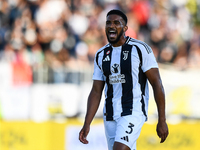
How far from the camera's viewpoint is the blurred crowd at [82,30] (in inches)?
389

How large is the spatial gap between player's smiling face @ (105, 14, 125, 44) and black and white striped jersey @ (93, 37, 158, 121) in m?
0.16

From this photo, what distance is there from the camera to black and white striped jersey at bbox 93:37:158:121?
440cm

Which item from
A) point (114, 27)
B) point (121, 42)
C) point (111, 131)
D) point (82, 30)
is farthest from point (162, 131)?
point (82, 30)

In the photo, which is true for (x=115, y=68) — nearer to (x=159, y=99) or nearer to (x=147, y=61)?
(x=147, y=61)

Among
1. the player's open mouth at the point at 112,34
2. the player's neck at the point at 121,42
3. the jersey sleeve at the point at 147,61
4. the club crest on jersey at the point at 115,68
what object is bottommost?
the club crest on jersey at the point at 115,68

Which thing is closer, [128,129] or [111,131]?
[128,129]

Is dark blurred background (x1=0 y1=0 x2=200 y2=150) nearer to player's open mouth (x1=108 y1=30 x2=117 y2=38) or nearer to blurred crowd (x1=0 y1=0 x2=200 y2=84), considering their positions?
blurred crowd (x1=0 y1=0 x2=200 y2=84)

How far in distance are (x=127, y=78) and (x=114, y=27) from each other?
64 centimetres

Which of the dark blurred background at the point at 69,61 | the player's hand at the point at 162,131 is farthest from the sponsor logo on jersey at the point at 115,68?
the dark blurred background at the point at 69,61

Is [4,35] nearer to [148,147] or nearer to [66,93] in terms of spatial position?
[66,93]

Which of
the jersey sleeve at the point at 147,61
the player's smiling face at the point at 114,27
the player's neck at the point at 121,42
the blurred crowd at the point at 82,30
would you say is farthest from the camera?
the blurred crowd at the point at 82,30

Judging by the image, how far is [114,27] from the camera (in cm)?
447

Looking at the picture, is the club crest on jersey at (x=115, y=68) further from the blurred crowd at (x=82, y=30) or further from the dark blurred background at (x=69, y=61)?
the blurred crowd at (x=82, y=30)

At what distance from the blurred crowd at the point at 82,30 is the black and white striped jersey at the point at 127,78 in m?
4.83
